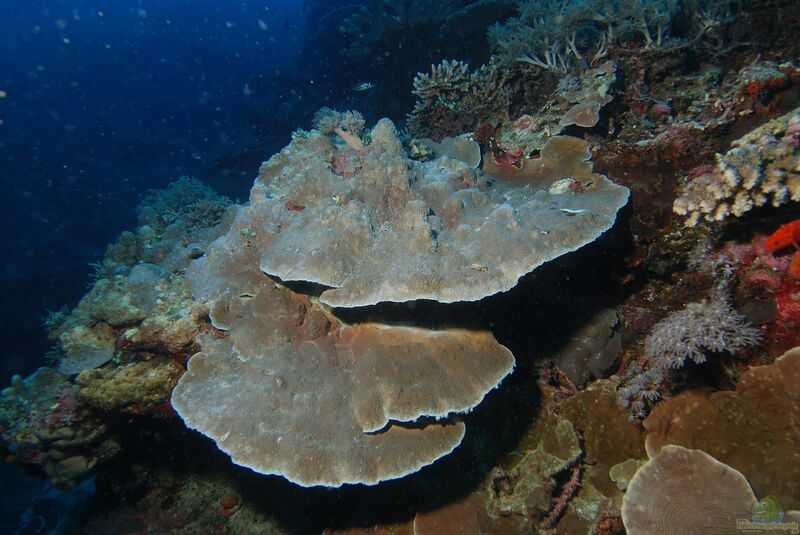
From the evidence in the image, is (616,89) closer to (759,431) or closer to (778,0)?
(778,0)

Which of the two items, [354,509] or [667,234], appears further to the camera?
[354,509]

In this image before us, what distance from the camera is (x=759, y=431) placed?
8.47 feet

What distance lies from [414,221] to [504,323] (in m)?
1.50

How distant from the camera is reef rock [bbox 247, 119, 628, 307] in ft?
8.33

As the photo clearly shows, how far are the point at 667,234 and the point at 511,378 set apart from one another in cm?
197

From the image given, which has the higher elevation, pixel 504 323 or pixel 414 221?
pixel 414 221

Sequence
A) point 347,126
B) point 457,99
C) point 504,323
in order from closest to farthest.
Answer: point 504,323 < point 347,126 < point 457,99

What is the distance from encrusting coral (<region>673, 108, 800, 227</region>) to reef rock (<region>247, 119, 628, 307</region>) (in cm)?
60

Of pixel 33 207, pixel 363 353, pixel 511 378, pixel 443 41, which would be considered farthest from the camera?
pixel 33 207

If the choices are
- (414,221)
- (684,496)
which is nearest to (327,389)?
(414,221)

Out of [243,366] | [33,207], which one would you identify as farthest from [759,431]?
[33,207]

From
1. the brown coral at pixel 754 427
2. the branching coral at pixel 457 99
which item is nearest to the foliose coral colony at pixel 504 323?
the brown coral at pixel 754 427

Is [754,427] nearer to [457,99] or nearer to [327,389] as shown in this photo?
[327,389]

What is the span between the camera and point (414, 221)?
9.55 feet
